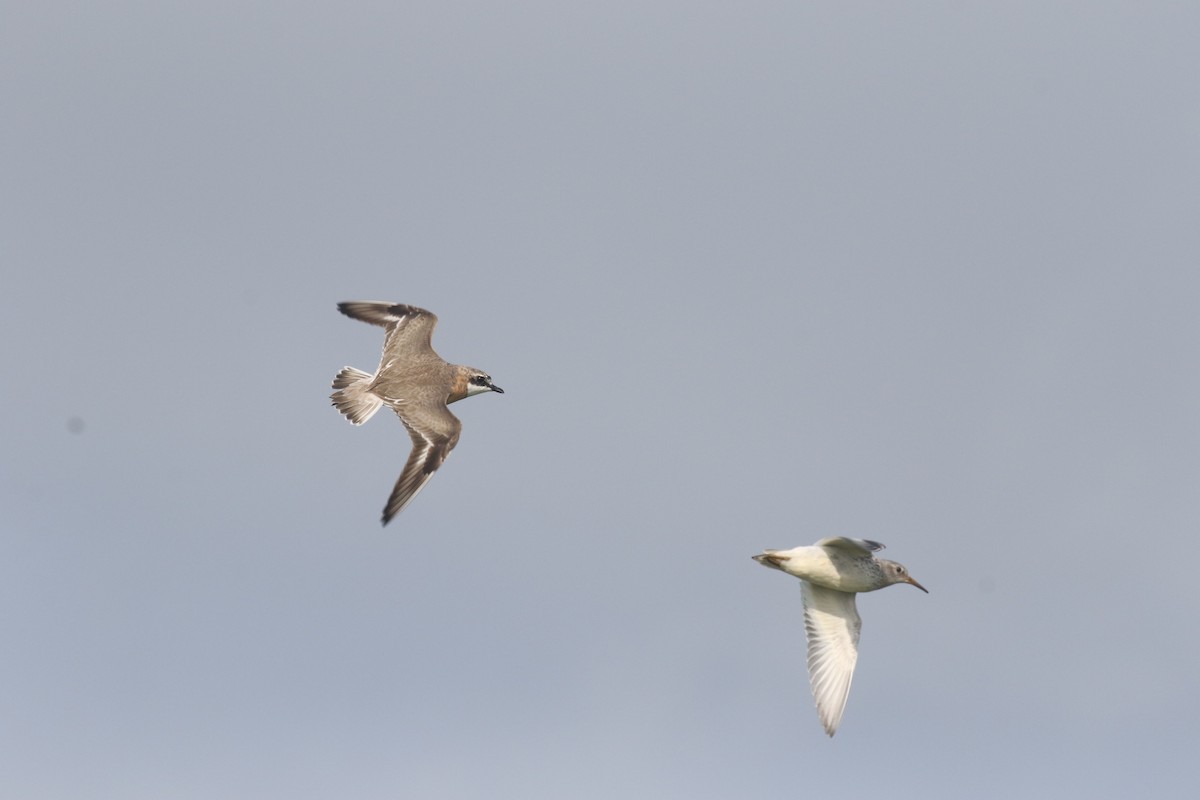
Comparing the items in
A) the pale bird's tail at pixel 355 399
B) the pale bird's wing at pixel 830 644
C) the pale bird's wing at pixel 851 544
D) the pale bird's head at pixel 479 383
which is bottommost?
the pale bird's wing at pixel 830 644

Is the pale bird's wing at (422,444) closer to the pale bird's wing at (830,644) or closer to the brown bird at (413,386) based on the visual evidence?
the brown bird at (413,386)

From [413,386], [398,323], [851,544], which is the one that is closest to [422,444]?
[413,386]

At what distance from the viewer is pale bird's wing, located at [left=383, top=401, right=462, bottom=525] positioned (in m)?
20.3

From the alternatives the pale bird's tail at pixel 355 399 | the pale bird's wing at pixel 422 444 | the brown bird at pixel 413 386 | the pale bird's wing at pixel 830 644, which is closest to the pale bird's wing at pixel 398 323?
the brown bird at pixel 413 386

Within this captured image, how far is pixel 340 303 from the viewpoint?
26.6 meters

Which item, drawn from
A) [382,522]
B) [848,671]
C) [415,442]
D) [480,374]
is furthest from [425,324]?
[848,671]

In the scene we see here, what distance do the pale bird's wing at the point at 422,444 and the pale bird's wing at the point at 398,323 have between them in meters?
2.07

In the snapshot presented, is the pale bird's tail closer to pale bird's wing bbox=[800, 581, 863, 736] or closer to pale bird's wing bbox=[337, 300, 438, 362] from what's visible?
pale bird's wing bbox=[337, 300, 438, 362]

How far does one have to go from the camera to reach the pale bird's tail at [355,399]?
24234 millimetres

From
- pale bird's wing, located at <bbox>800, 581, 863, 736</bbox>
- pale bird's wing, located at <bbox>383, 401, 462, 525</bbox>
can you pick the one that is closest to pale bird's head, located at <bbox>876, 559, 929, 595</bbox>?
pale bird's wing, located at <bbox>800, 581, 863, 736</bbox>

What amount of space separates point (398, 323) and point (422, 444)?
4.41m

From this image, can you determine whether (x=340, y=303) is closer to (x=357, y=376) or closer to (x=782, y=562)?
(x=357, y=376)

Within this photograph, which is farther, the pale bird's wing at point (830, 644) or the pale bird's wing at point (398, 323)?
the pale bird's wing at point (398, 323)

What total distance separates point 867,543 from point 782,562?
1.27m
